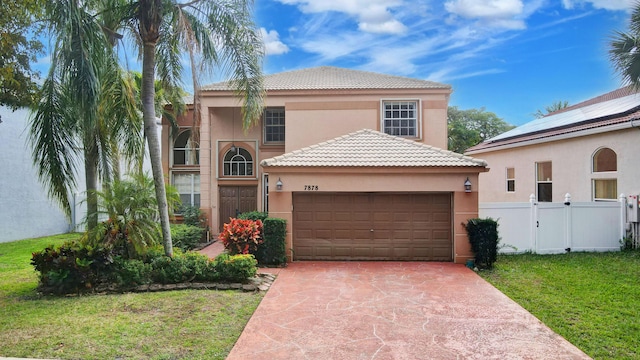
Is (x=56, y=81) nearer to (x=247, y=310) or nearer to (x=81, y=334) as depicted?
(x=81, y=334)

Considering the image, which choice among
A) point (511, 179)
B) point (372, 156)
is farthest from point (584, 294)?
point (511, 179)

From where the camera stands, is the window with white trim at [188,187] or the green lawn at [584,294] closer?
the green lawn at [584,294]

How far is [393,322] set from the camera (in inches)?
251

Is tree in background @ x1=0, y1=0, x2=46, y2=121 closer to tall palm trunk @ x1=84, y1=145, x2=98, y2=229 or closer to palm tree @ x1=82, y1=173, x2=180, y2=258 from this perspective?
tall palm trunk @ x1=84, y1=145, x2=98, y2=229

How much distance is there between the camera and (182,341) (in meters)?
5.46

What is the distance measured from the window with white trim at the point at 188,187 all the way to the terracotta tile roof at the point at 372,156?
8.33 m

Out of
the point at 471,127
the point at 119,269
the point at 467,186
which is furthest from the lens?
the point at 471,127

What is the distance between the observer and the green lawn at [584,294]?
18.5 feet

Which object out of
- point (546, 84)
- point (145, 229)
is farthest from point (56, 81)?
point (546, 84)

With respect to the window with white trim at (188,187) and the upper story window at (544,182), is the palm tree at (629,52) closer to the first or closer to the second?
the upper story window at (544,182)

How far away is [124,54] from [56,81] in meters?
2.06

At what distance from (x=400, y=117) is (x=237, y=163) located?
774 cm

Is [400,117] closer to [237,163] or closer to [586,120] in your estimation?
[586,120]

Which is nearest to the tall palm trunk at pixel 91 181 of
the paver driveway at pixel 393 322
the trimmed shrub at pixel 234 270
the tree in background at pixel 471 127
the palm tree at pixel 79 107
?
A: the palm tree at pixel 79 107
